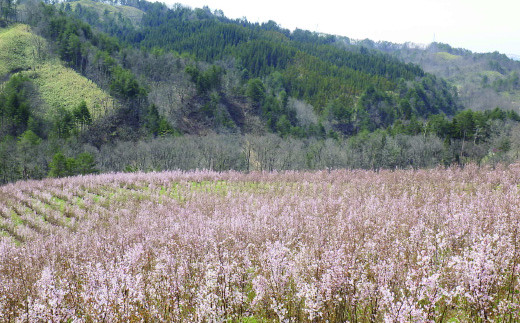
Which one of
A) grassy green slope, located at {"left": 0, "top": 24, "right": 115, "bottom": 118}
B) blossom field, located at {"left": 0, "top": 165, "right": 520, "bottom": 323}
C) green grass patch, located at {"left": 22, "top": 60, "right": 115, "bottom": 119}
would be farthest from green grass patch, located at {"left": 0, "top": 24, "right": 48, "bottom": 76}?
blossom field, located at {"left": 0, "top": 165, "right": 520, "bottom": 323}

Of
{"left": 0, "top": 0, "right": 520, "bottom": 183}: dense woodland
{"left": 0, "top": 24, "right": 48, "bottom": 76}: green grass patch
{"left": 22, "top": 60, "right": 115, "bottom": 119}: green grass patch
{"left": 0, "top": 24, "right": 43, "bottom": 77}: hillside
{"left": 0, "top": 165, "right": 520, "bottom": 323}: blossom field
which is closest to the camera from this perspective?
{"left": 0, "top": 165, "right": 520, "bottom": 323}: blossom field

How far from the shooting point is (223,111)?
10944 centimetres

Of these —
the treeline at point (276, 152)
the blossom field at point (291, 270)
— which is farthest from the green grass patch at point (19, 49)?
the blossom field at point (291, 270)

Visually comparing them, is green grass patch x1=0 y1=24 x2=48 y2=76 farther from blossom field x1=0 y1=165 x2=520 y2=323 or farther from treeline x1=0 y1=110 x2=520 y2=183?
blossom field x1=0 y1=165 x2=520 y2=323

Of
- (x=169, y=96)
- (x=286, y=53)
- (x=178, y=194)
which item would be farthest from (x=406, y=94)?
(x=178, y=194)

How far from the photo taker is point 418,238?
7.25m

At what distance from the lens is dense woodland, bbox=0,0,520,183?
Answer: 62.3 meters

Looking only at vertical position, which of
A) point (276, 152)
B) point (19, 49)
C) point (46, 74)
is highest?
point (19, 49)

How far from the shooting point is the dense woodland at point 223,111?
62.3 m

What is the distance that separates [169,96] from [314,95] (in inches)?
2494

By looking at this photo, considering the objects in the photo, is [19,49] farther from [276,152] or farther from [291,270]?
[291,270]

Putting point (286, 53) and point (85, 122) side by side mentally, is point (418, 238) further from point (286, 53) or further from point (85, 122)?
point (286, 53)

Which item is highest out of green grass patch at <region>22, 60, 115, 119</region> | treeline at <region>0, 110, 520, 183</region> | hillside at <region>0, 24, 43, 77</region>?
hillside at <region>0, 24, 43, 77</region>

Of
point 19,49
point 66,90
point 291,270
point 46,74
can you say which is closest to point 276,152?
point 291,270
